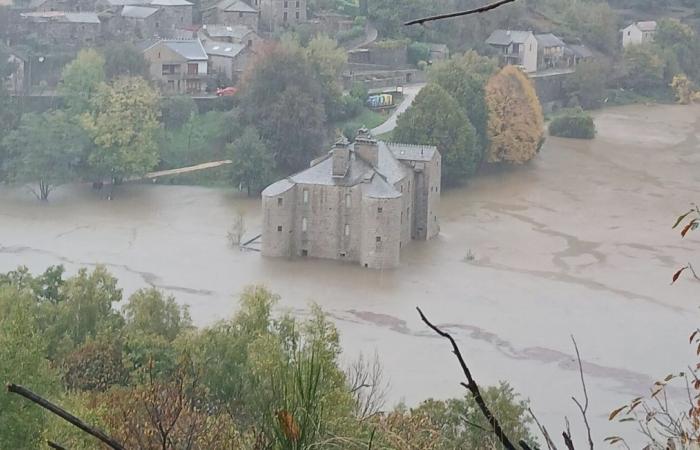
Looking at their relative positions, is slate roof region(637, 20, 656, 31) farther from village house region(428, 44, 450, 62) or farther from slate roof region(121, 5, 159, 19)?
slate roof region(121, 5, 159, 19)

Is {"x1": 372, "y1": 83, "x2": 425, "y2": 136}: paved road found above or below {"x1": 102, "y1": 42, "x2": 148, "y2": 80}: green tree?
below

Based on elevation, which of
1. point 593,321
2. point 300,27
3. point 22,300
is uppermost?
point 300,27

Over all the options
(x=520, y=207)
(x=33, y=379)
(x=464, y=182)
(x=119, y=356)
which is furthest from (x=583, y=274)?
(x=33, y=379)

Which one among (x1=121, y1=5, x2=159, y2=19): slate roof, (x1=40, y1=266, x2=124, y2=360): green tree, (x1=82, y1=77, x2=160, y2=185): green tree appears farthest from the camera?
(x1=121, y1=5, x2=159, y2=19): slate roof

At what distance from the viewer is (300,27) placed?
2536 centimetres

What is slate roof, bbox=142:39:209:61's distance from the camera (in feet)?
73.5

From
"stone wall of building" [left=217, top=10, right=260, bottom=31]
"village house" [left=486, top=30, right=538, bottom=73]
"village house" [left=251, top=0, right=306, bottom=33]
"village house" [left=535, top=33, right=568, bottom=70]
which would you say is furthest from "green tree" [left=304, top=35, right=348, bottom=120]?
"village house" [left=535, top=33, right=568, bottom=70]

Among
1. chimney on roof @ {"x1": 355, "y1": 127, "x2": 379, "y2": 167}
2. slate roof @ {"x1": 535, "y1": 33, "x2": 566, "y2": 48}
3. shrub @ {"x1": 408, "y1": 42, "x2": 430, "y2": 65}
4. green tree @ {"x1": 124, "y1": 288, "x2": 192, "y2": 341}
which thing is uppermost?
slate roof @ {"x1": 535, "y1": 33, "x2": 566, "y2": 48}

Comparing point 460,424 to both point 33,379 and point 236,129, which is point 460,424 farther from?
point 236,129

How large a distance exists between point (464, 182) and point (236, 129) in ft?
12.1

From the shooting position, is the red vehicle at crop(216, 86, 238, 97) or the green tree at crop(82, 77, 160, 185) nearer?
the green tree at crop(82, 77, 160, 185)

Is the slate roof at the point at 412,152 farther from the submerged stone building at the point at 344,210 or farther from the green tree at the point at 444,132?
the green tree at the point at 444,132

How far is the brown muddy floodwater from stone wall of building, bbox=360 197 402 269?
20cm

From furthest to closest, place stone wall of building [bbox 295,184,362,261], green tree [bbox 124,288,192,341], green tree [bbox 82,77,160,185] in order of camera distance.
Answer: green tree [bbox 82,77,160,185] < stone wall of building [bbox 295,184,362,261] < green tree [bbox 124,288,192,341]
